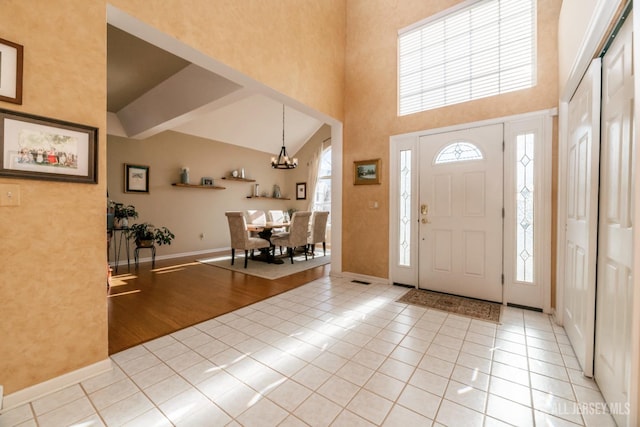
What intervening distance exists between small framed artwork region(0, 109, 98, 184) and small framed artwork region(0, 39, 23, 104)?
0.09 meters

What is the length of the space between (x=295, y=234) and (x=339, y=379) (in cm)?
373

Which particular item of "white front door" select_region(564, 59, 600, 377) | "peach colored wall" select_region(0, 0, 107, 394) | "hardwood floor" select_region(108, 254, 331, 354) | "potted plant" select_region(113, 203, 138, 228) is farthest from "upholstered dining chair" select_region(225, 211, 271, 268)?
"white front door" select_region(564, 59, 600, 377)

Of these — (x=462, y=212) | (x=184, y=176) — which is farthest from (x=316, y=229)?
(x=462, y=212)

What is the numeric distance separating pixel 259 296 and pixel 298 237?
2174mm

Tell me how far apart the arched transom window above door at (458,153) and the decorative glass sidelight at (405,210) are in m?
0.41

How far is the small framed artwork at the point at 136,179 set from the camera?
17.1ft

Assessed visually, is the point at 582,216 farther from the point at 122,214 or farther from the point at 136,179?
the point at 136,179

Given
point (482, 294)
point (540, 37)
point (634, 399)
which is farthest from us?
point (482, 294)

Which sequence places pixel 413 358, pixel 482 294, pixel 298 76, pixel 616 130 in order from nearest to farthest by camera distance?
pixel 616 130 → pixel 413 358 → pixel 482 294 → pixel 298 76

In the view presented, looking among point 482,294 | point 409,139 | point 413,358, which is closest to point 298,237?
point 409,139

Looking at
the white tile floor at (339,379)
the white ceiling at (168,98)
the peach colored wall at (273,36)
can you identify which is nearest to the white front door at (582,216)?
the white tile floor at (339,379)

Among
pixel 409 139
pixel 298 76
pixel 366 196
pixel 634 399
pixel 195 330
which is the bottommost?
pixel 195 330

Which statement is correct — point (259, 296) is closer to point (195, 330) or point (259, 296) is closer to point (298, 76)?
point (195, 330)

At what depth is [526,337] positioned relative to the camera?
2338 millimetres
